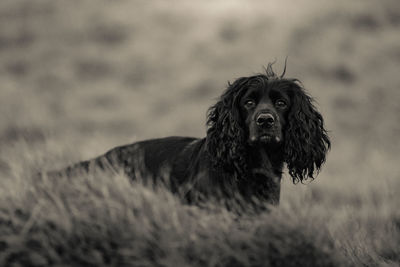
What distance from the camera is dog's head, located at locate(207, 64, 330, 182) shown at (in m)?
4.33

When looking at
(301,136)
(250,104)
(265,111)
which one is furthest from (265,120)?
(301,136)

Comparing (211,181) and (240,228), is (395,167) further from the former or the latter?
(240,228)

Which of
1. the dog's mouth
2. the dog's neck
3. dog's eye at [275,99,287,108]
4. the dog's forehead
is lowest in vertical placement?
the dog's neck

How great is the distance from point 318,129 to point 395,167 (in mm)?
3857

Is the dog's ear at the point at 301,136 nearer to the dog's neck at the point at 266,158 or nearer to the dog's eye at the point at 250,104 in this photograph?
the dog's neck at the point at 266,158

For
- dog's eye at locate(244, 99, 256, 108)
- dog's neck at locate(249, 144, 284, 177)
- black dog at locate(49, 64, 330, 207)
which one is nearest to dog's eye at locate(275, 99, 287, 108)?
black dog at locate(49, 64, 330, 207)

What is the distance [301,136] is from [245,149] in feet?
1.53

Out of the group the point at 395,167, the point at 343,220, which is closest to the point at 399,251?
the point at 343,220

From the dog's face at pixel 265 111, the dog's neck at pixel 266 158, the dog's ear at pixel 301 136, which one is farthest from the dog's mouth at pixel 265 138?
the dog's ear at pixel 301 136

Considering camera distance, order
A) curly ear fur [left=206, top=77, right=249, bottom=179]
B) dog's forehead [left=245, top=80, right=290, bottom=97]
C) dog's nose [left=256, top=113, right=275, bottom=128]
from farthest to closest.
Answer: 1. dog's forehead [left=245, top=80, right=290, bottom=97]
2. curly ear fur [left=206, top=77, right=249, bottom=179]
3. dog's nose [left=256, top=113, right=275, bottom=128]

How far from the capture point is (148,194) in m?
3.29

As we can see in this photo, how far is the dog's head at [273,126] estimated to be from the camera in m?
4.33

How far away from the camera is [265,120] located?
415 centimetres

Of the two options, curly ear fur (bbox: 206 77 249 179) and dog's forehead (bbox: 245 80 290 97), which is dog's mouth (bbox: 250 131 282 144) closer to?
curly ear fur (bbox: 206 77 249 179)
